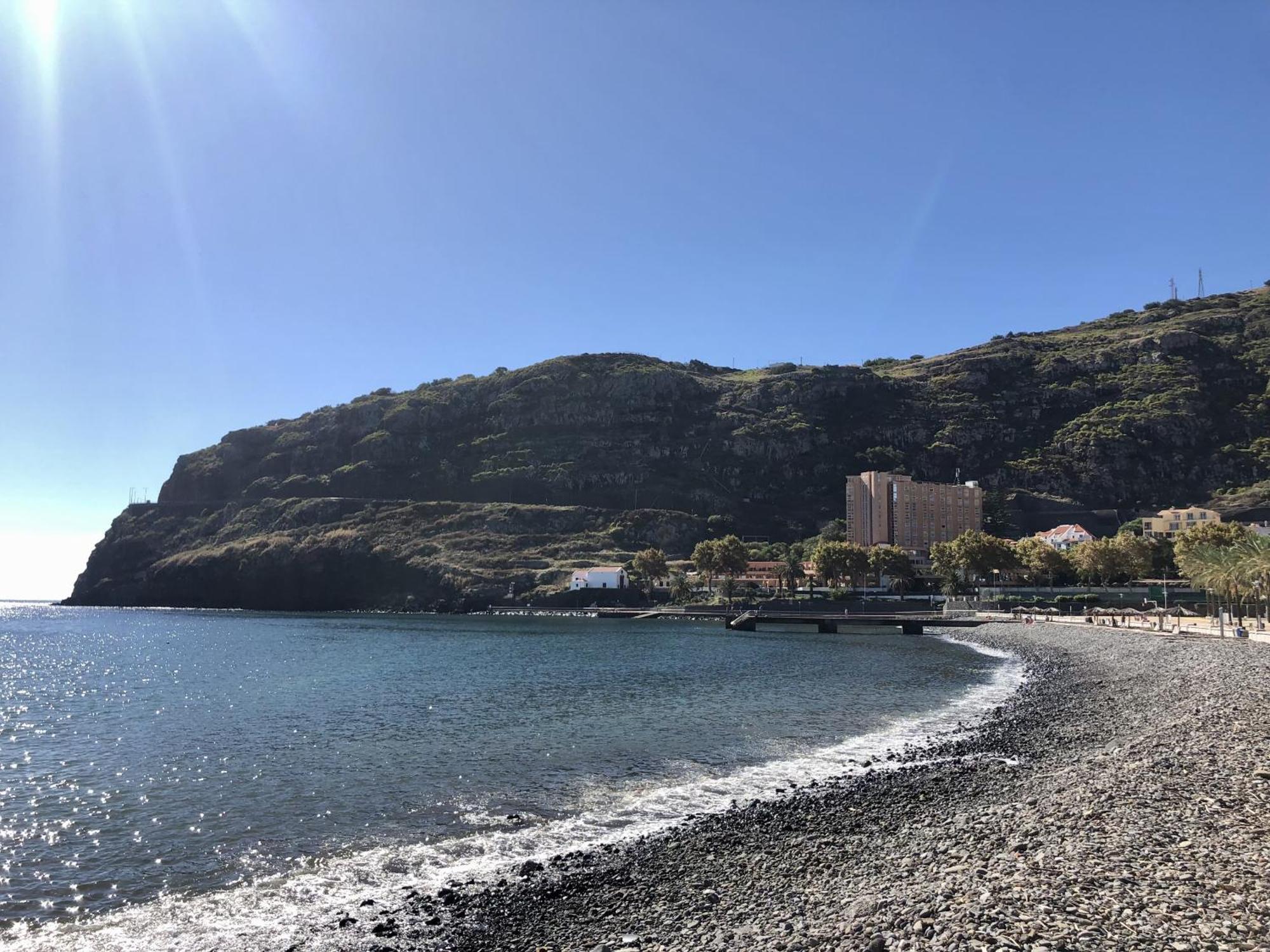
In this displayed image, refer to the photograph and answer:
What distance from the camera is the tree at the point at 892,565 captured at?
504ft

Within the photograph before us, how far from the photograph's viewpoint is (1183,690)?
3641 cm

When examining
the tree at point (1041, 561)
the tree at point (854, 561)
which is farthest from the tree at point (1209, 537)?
the tree at point (854, 561)

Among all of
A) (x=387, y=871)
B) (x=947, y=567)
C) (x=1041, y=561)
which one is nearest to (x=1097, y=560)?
(x=1041, y=561)

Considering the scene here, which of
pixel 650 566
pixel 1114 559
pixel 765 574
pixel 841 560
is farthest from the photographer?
pixel 765 574

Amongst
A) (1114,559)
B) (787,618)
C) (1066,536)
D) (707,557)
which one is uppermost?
(1066,536)

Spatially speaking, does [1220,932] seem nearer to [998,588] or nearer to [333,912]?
[333,912]

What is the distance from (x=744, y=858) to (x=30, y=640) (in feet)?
419

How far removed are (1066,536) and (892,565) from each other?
5704 cm

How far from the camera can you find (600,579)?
174 metres

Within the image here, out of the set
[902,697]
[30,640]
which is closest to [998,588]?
[902,697]

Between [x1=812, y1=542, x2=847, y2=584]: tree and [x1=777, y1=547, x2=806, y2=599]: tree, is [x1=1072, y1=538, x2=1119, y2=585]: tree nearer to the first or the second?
[x1=812, y1=542, x2=847, y2=584]: tree

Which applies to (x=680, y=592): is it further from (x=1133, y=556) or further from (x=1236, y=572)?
(x=1236, y=572)

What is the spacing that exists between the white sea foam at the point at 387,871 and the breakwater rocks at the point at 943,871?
2.74 feet

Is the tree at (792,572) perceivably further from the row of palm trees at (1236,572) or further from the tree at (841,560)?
the row of palm trees at (1236,572)
